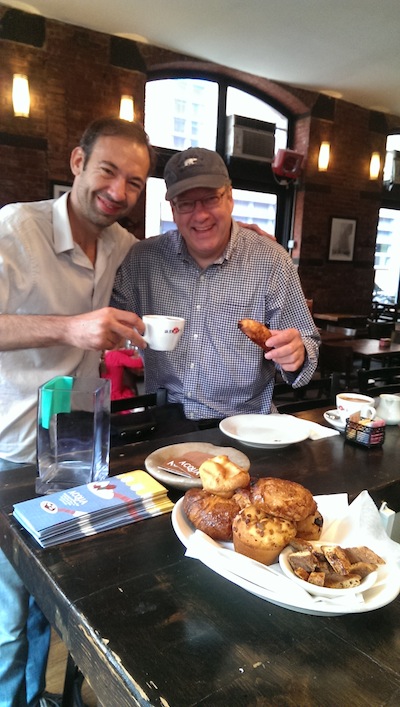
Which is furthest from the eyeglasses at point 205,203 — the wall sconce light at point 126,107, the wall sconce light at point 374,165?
the wall sconce light at point 374,165

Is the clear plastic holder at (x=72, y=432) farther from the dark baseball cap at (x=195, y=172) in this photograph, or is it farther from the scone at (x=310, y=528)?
the dark baseball cap at (x=195, y=172)

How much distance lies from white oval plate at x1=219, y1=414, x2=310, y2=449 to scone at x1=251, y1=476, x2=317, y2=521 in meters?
0.51

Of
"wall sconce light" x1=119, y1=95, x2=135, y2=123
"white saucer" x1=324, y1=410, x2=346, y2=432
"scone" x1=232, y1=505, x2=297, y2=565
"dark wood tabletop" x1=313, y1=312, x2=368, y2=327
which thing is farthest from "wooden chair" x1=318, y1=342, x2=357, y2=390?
"scone" x1=232, y1=505, x2=297, y2=565

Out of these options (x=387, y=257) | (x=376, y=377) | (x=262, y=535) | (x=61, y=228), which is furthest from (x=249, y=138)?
(x=262, y=535)

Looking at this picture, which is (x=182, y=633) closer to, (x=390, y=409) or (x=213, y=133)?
(x=390, y=409)

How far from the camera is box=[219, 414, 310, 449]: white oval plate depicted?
143 cm

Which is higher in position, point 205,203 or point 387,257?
point 387,257

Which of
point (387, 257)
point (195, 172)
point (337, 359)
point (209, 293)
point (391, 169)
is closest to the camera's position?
point (195, 172)

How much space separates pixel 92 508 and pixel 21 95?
507 centimetres

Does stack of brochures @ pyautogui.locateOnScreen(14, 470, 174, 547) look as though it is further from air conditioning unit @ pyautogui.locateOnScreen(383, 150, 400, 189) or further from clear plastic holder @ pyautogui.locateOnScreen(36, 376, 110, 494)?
air conditioning unit @ pyautogui.locateOnScreen(383, 150, 400, 189)

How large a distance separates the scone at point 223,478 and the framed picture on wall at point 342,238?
7250 millimetres

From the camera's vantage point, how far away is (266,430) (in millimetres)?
1589

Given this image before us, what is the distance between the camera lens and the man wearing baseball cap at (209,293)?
77.6 inches

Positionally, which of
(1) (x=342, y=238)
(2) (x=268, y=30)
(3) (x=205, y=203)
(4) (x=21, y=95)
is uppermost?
(2) (x=268, y=30)
